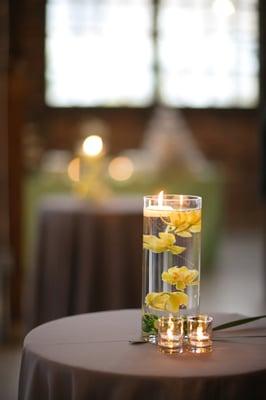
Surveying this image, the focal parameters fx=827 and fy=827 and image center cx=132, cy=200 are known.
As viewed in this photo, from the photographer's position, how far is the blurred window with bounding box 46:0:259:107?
9656mm

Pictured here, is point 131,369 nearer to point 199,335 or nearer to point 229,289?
point 199,335

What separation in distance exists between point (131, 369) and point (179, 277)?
0.26 metres

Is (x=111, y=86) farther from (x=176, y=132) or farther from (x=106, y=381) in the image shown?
(x=106, y=381)

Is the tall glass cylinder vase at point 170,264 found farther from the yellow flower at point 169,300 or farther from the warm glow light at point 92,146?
the warm glow light at point 92,146

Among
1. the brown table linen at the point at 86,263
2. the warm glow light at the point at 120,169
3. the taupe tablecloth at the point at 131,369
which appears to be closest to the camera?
the taupe tablecloth at the point at 131,369

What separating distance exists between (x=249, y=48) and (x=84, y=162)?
5689 millimetres

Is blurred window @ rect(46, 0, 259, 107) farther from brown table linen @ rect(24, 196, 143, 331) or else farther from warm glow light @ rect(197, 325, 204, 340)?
warm glow light @ rect(197, 325, 204, 340)

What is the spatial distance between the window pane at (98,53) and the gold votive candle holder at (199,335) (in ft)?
26.1

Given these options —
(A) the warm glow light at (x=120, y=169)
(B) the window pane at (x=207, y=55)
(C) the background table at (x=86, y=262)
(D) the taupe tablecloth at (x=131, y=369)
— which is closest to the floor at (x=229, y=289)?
(C) the background table at (x=86, y=262)

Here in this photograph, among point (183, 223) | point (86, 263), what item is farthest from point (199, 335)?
point (86, 263)

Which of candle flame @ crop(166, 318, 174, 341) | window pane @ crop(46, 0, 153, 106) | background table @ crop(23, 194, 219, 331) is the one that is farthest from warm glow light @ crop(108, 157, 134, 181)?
candle flame @ crop(166, 318, 174, 341)

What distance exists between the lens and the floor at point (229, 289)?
3748 millimetres

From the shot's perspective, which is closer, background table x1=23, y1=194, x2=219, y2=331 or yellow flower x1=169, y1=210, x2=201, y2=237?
yellow flower x1=169, y1=210, x2=201, y2=237

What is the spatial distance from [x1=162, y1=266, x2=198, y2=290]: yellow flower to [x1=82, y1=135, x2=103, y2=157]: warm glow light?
2452 mm
